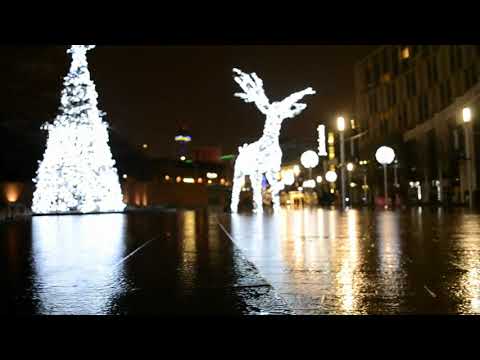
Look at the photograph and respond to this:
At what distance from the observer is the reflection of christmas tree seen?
38281 millimetres

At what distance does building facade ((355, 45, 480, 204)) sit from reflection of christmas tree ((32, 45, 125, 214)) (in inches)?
893

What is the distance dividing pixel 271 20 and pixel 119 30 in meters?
Result: 1.11

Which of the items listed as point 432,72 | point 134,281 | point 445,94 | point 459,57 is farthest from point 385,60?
point 134,281

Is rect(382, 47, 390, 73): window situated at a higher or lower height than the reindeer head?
higher

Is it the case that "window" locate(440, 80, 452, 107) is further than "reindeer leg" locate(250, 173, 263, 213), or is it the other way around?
"window" locate(440, 80, 452, 107)

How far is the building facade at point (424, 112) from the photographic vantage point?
193 feet

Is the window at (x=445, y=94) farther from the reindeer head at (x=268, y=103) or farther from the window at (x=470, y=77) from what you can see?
the reindeer head at (x=268, y=103)

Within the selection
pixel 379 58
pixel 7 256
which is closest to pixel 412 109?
pixel 379 58

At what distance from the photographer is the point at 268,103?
115ft

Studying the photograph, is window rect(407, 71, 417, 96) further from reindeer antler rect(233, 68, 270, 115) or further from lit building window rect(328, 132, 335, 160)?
reindeer antler rect(233, 68, 270, 115)

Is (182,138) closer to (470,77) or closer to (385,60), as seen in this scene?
(385,60)

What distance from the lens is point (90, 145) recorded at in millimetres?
38781

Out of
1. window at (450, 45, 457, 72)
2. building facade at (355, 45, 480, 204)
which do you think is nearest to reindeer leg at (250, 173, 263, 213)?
building facade at (355, 45, 480, 204)

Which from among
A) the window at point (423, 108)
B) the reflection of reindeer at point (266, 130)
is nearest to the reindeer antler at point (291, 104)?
the reflection of reindeer at point (266, 130)
